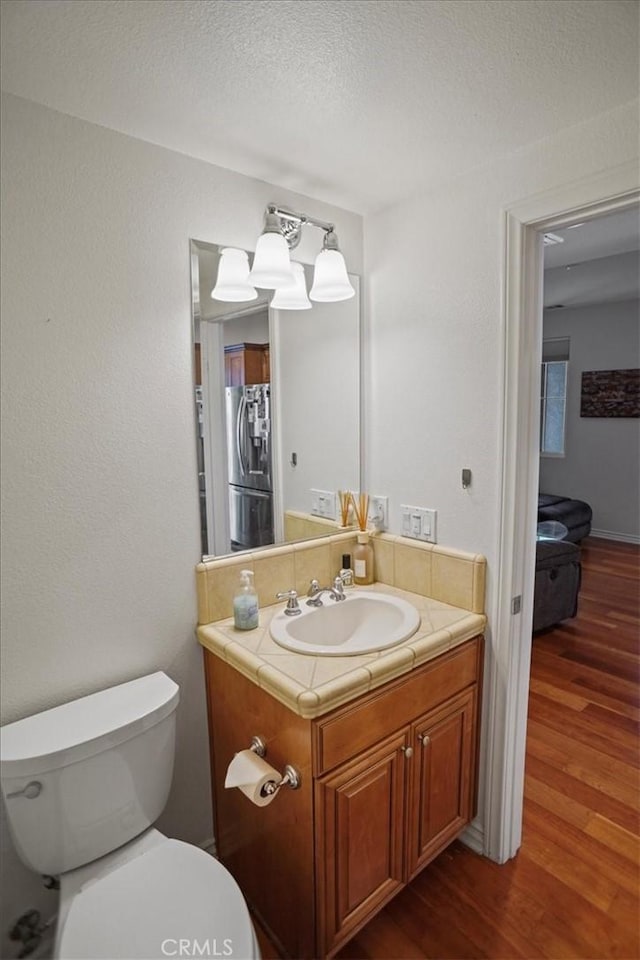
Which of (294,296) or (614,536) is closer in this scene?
(294,296)

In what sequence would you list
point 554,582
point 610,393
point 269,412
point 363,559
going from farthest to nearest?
point 610,393 < point 554,582 < point 363,559 < point 269,412

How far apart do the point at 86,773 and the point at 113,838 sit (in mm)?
221

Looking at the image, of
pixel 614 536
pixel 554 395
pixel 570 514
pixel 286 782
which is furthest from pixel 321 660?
pixel 554 395

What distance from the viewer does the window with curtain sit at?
6059 mm

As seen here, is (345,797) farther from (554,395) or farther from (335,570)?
(554,395)

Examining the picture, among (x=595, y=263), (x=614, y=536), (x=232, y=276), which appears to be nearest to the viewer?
(x=232, y=276)

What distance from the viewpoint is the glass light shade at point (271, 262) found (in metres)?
1.55

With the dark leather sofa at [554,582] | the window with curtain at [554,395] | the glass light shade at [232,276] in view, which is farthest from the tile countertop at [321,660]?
the window with curtain at [554,395]

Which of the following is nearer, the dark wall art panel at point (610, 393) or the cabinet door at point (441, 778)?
the cabinet door at point (441, 778)

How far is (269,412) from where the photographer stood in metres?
1.89

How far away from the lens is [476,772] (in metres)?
1.83

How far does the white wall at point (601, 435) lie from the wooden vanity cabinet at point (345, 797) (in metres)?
4.76

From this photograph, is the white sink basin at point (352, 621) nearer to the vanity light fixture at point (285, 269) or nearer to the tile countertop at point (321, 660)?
the tile countertop at point (321, 660)

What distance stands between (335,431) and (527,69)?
1252 mm
